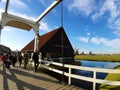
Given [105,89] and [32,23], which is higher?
[32,23]

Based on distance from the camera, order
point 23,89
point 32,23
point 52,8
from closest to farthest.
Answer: point 23,89 → point 52,8 → point 32,23

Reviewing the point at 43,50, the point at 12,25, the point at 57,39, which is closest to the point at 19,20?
the point at 12,25

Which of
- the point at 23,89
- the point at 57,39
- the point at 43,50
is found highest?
the point at 57,39

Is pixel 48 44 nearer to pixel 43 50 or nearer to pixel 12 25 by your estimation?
pixel 43 50

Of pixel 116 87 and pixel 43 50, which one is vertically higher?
pixel 43 50

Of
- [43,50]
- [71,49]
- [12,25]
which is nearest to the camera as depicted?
[12,25]

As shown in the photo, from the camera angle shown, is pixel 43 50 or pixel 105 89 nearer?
pixel 105 89

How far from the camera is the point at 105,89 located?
8547mm

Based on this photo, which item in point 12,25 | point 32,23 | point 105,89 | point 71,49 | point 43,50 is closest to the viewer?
point 105,89

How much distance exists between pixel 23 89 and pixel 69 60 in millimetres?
29444

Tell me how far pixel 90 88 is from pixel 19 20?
9.40 m

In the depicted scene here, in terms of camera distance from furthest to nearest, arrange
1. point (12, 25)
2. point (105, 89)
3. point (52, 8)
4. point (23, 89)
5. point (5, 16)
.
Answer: point (12, 25) < point (5, 16) < point (52, 8) < point (105, 89) < point (23, 89)

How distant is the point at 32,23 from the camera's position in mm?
19094

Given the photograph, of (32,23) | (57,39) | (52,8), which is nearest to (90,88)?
(52,8)
